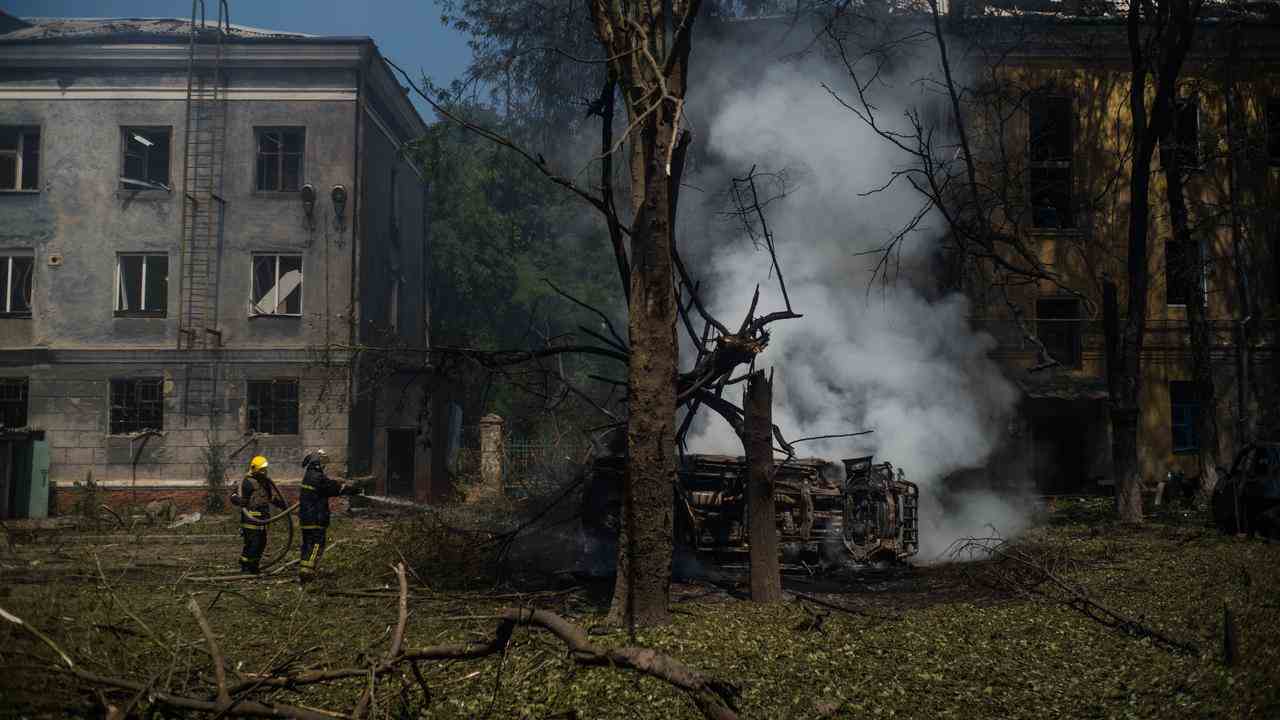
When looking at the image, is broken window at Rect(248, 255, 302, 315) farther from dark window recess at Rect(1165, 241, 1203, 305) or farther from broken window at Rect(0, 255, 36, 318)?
dark window recess at Rect(1165, 241, 1203, 305)

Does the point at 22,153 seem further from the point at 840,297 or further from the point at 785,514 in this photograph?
the point at 785,514

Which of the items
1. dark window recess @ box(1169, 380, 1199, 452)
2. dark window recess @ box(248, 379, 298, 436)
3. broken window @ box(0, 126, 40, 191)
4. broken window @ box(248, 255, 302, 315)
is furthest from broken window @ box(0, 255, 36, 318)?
dark window recess @ box(1169, 380, 1199, 452)

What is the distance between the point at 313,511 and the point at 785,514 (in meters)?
6.11

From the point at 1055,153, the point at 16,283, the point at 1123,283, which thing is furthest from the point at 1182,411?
the point at 16,283

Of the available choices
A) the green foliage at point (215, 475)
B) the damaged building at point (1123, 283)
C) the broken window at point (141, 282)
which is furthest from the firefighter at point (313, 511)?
the damaged building at point (1123, 283)

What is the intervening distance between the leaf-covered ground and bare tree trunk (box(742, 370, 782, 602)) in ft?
1.41

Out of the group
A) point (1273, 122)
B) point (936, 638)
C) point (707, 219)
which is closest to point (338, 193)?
point (707, 219)

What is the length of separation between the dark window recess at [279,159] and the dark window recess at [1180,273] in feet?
66.8

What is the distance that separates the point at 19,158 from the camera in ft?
81.5

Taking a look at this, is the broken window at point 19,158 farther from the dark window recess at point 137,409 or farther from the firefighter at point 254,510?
the firefighter at point 254,510

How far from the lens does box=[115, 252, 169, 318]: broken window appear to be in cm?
2452

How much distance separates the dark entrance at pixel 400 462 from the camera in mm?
27031

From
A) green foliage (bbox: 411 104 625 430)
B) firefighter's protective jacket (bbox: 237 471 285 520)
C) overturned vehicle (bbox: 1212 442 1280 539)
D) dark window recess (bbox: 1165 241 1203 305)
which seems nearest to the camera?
firefighter's protective jacket (bbox: 237 471 285 520)

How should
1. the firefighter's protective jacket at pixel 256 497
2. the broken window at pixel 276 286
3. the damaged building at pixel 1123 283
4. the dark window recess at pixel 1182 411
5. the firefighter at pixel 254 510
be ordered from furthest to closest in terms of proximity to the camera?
the dark window recess at pixel 1182 411 → the damaged building at pixel 1123 283 → the broken window at pixel 276 286 → the firefighter's protective jacket at pixel 256 497 → the firefighter at pixel 254 510
